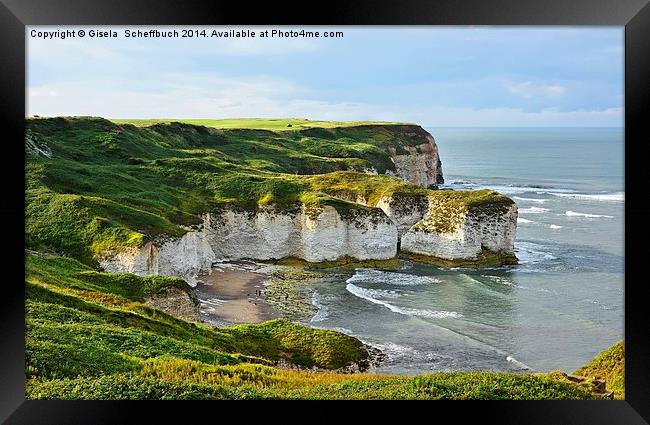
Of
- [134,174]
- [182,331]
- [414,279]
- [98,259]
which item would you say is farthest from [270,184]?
[182,331]

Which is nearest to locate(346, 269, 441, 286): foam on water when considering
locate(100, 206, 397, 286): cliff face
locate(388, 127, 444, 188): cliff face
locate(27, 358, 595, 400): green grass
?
locate(100, 206, 397, 286): cliff face

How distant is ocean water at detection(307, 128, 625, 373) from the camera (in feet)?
68.3

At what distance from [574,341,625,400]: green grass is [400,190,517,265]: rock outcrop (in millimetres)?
21504

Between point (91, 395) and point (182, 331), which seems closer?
point (91, 395)

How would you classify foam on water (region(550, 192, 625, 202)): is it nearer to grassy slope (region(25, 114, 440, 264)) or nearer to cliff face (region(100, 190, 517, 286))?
grassy slope (region(25, 114, 440, 264))

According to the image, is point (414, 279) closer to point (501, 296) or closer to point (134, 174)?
point (501, 296)

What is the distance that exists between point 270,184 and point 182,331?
871 inches

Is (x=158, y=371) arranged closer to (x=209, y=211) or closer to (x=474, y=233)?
(x=209, y=211)

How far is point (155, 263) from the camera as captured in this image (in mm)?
24719

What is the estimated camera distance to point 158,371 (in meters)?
10.9

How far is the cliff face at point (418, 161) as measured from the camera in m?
56.1
